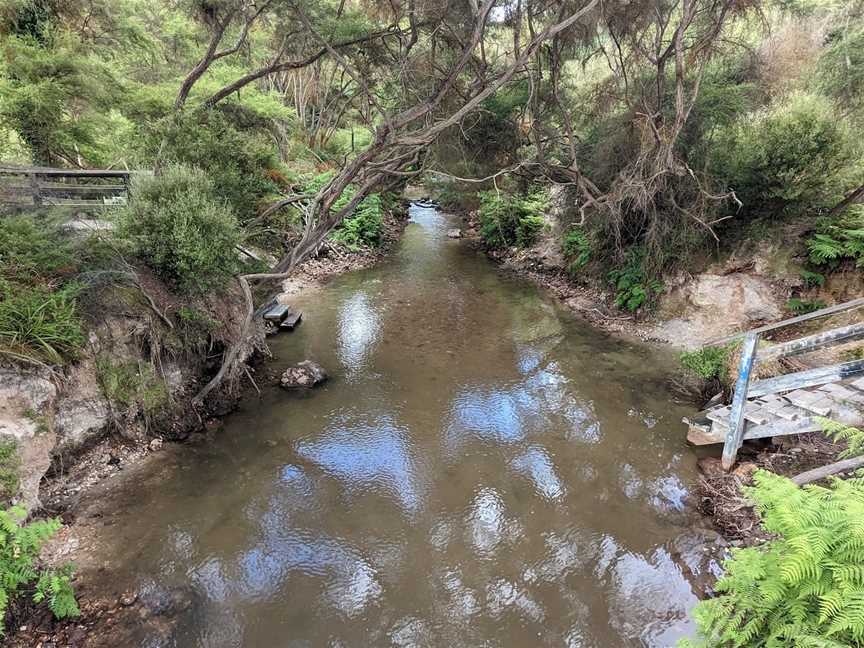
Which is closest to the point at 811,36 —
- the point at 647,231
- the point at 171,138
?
the point at 647,231

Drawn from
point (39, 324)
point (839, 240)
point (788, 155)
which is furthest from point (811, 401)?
point (39, 324)

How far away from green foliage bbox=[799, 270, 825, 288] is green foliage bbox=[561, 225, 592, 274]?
16.6ft

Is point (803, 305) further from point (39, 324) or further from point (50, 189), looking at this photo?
point (50, 189)

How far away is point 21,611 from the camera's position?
171 inches

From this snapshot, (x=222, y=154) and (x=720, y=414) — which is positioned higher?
(x=222, y=154)

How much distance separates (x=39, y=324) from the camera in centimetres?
574

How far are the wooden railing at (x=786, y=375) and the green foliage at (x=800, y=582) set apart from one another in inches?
104

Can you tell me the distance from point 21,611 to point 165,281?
4706 mm

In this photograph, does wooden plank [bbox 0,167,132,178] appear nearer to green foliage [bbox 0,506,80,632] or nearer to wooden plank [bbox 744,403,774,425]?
→ green foliage [bbox 0,506,80,632]

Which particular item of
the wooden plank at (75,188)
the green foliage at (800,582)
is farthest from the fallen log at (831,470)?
the wooden plank at (75,188)

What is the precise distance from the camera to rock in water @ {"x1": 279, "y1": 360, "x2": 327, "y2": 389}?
898 cm

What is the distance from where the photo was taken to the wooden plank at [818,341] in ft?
18.6

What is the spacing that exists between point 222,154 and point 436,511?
7821 mm

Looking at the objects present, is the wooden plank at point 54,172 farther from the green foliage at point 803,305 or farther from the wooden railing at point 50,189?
the green foliage at point 803,305
